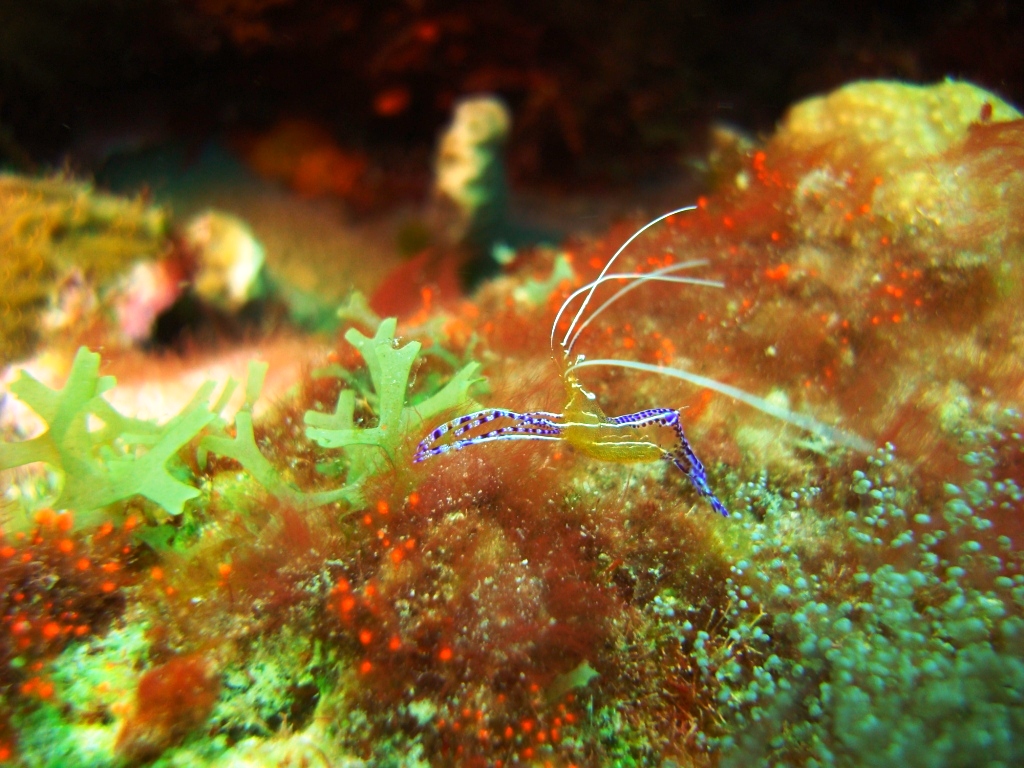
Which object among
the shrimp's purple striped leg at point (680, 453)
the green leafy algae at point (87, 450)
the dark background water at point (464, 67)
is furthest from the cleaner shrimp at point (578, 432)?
the dark background water at point (464, 67)

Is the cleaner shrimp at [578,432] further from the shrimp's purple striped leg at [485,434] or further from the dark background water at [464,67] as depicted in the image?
the dark background water at [464,67]

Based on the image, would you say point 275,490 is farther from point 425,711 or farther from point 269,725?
point 425,711

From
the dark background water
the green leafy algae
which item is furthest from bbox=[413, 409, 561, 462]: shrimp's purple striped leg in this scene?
the dark background water

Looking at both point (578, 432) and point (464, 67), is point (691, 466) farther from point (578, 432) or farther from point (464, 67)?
point (464, 67)

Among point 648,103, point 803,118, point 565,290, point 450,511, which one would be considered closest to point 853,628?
point 450,511

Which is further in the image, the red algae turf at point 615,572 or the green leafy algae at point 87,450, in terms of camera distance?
the green leafy algae at point 87,450

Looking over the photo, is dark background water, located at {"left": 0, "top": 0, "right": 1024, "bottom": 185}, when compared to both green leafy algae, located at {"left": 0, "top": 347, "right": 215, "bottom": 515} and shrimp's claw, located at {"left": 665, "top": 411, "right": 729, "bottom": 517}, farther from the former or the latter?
shrimp's claw, located at {"left": 665, "top": 411, "right": 729, "bottom": 517}
